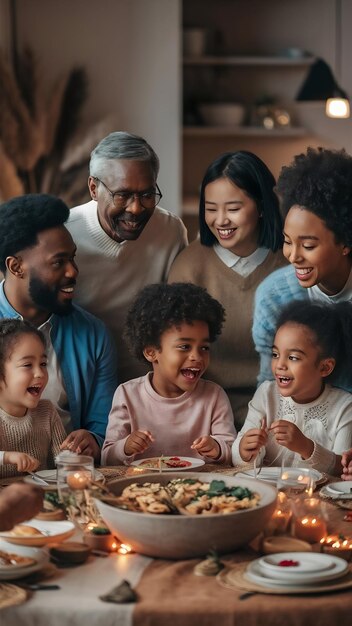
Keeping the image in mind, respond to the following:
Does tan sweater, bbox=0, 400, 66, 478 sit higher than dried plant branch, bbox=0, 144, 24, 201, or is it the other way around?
dried plant branch, bbox=0, 144, 24, 201

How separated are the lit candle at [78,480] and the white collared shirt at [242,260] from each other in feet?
3.58

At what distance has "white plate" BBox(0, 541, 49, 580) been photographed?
1.80 meters

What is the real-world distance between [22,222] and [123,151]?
0.34 m

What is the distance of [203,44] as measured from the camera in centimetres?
605

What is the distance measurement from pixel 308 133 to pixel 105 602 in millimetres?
4828

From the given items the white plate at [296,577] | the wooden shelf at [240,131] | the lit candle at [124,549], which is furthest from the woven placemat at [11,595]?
the wooden shelf at [240,131]

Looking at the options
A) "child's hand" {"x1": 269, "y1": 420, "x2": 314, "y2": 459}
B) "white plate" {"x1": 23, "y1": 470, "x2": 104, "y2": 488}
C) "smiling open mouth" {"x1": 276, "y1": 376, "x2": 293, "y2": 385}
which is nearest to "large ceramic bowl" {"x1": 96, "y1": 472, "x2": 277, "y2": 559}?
"white plate" {"x1": 23, "y1": 470, "x2": 104, "y2": 488}

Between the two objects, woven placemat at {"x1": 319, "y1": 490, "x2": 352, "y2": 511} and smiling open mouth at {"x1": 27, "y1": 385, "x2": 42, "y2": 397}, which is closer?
woven placemat at {"x1": 319, "y1": 490, "x2": 352, "y2": 511}

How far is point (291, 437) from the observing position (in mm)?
2602

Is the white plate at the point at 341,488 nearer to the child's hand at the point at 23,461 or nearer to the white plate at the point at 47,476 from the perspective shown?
the white plate at the point at 47,476

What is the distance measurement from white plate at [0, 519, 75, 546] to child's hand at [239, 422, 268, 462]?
67 centimetres

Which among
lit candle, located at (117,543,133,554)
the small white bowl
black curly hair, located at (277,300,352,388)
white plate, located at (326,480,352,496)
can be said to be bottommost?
white plate, located at (326,480,352,496)

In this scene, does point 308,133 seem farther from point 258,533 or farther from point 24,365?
point 258,533

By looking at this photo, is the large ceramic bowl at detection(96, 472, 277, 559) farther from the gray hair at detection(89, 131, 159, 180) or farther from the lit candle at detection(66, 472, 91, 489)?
the gray hair at detection(89, 131, 159, 180)
